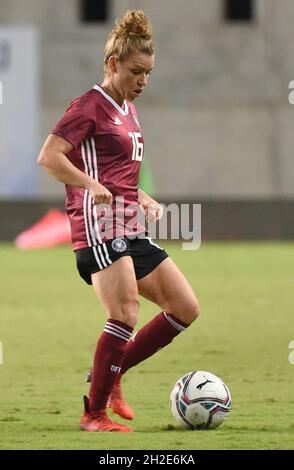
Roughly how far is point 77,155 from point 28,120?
1851cm

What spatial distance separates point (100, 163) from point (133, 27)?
727mm

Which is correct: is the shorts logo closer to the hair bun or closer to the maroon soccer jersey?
the maroon soccer jersey

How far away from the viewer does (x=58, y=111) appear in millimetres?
29625

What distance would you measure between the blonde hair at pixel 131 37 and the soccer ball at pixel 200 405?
70.3 inches

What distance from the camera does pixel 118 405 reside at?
24.5ft

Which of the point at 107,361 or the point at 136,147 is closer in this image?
the point at 107,361

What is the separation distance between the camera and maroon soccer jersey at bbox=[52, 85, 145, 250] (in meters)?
7.15

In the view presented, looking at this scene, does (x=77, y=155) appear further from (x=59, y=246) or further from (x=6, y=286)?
(x=59, y=246)

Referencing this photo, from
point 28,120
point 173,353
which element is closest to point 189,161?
point 28,120

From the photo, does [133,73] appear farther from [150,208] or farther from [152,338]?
[152,338]
